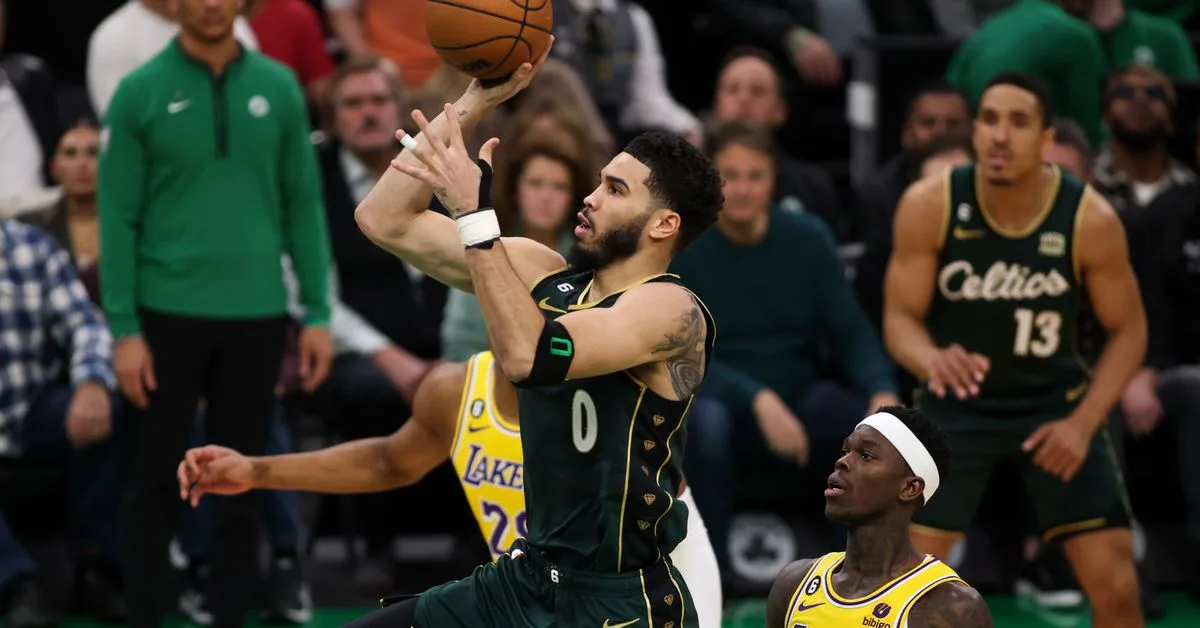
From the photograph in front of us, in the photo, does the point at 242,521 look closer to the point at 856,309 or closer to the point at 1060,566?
the point at 856,309

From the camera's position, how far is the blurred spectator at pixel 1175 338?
26.3 ft

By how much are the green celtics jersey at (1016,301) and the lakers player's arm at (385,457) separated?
6.43 ft

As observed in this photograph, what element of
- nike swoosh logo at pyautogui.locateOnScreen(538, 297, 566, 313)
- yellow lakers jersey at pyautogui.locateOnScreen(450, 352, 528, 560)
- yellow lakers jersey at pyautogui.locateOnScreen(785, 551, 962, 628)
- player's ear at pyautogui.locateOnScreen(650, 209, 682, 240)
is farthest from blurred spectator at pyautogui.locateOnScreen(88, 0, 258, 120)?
yellow lakers jersey at pyautogui.locateOnScreen(785, 551, 962, 628)

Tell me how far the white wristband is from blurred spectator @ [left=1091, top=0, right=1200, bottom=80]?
6109 mm

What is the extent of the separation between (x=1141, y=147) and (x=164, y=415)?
446 centimetres

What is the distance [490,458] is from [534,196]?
2091 millimetres

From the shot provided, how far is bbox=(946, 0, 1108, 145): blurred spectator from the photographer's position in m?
9.22

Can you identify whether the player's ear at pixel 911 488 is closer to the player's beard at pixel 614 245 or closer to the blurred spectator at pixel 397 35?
the player's beard at pixel 614 245

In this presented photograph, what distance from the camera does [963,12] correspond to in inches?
416

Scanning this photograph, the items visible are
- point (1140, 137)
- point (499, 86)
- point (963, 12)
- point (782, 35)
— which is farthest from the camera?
point (963, 12)

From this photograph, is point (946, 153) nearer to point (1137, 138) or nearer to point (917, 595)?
point (1137, 138)

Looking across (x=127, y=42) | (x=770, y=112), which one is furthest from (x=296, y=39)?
(x=770, y=112)

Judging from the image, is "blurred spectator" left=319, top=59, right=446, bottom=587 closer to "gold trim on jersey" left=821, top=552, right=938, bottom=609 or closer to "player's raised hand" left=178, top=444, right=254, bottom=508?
"player's raised hand" left=178, top=444, right=254, bottom=508

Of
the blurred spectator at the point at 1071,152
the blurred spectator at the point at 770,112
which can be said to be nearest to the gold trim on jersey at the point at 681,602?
the blurred spectator at the point at 1071,152
